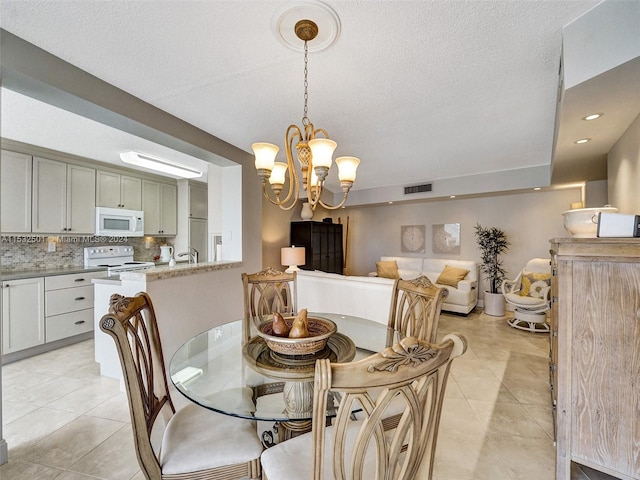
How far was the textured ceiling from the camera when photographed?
1371 mm

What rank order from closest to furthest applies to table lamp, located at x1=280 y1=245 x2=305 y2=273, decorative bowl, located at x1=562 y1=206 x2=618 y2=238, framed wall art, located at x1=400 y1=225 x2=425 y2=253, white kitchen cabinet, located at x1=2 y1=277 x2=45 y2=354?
decorative bowl, located at x1=562 y1=206 x2=618 y2=238
white kitchen cabinet, located at x1=2 y1=277 x2=45 y2=354
table lamp, located at x1=280 y1=245 x2=305 y2=273
framed wall art, located at x1=400 y1=225 x2=425 y2=253

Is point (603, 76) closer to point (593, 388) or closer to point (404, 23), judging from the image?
point (404, 23)

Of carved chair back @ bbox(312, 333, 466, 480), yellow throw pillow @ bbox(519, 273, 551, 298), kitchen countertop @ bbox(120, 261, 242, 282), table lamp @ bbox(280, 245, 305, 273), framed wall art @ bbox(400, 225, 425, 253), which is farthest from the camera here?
framed wall art @ bbox(400, 225, 425, 253)

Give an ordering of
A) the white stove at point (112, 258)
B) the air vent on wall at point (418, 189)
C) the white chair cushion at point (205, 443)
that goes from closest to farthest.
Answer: the white chair cushion at point (205, 443) → the white stove at point (112, 258) → the air vent on wall at point (418, 189)

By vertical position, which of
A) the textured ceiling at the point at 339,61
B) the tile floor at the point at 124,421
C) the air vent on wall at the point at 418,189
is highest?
the textured ceiling at the point at 339,61

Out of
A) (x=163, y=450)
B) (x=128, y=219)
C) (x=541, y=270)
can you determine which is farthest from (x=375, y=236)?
(x=163, y=450)

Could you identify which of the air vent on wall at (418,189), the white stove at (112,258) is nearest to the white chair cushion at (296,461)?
the white stove at (112,258)

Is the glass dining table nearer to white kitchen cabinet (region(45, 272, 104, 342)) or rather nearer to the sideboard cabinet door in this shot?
white kitchen cabinet (region(45, 272, 104, 342))

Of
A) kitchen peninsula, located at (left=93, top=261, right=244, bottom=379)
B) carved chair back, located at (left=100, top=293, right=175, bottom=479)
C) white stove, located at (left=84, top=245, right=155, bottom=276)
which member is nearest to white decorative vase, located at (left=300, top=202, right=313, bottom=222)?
kitchen peninsula, located at (left=93, top=261, right=244, bottom=379)

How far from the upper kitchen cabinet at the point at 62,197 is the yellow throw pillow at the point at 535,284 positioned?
641cm

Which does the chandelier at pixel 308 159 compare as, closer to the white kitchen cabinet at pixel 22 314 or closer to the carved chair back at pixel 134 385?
the carved chair back at pixel 134 385

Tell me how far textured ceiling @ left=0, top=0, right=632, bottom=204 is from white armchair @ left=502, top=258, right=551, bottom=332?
91.3 inches

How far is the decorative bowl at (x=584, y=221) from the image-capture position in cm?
179

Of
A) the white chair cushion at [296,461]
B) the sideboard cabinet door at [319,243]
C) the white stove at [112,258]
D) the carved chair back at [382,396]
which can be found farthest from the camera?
the sideboard cabinet door at [319,243]
